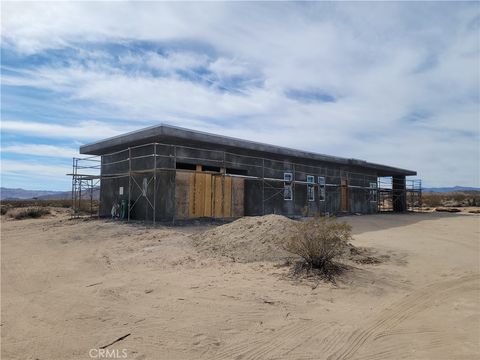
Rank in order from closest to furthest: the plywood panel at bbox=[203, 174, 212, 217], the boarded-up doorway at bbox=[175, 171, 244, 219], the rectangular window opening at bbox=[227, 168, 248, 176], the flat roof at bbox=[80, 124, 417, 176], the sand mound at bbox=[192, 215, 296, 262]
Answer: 1. the sand mound at bbox=[192, 215, 296, 262]
2. the flat roof at bbox=[80, 124, 417, 176]
3. the boarded-up doorway at bbox=[175, 171, 244, 219]
4. the plywood panel at bbox=[203, 174, 212, 217]
5. the rectangular window opening at bbox=[227, 168, 248, 176]

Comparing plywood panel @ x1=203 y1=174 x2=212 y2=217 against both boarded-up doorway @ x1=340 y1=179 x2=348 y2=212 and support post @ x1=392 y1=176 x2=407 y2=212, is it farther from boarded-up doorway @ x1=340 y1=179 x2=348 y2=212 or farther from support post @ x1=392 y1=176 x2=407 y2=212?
support post @ x1=392 y1=176 x2=407 y2=212

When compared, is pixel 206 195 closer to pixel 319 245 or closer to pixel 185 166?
pixel 185 166

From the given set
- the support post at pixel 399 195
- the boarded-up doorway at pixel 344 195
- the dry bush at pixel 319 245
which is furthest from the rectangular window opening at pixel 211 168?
the support post at pixel 399 195

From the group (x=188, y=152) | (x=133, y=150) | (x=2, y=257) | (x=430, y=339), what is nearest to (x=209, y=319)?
(x=430, y=339)

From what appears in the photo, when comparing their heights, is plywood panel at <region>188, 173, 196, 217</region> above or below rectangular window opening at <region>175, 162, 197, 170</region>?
below

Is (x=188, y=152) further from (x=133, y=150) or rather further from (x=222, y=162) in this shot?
(x=133, y=150)

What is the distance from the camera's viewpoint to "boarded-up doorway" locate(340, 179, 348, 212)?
26.8 m

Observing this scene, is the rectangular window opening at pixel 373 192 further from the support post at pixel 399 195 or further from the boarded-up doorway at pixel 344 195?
the support post at pixel 399 195

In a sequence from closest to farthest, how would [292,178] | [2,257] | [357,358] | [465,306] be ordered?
1. [357,358]
2. [465,306]
3. [2,257]
4. [292,178]

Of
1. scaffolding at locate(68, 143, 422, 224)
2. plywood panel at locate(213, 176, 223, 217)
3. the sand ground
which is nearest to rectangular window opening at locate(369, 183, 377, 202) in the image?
scaffolding at locate(68, 143, 422, 224)

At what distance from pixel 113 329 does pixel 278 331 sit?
6.74 ft

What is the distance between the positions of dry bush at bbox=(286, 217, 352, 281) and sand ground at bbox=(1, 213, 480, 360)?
0.43 m

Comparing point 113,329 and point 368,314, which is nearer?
point 113,329

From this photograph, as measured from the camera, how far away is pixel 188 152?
57.1ft
